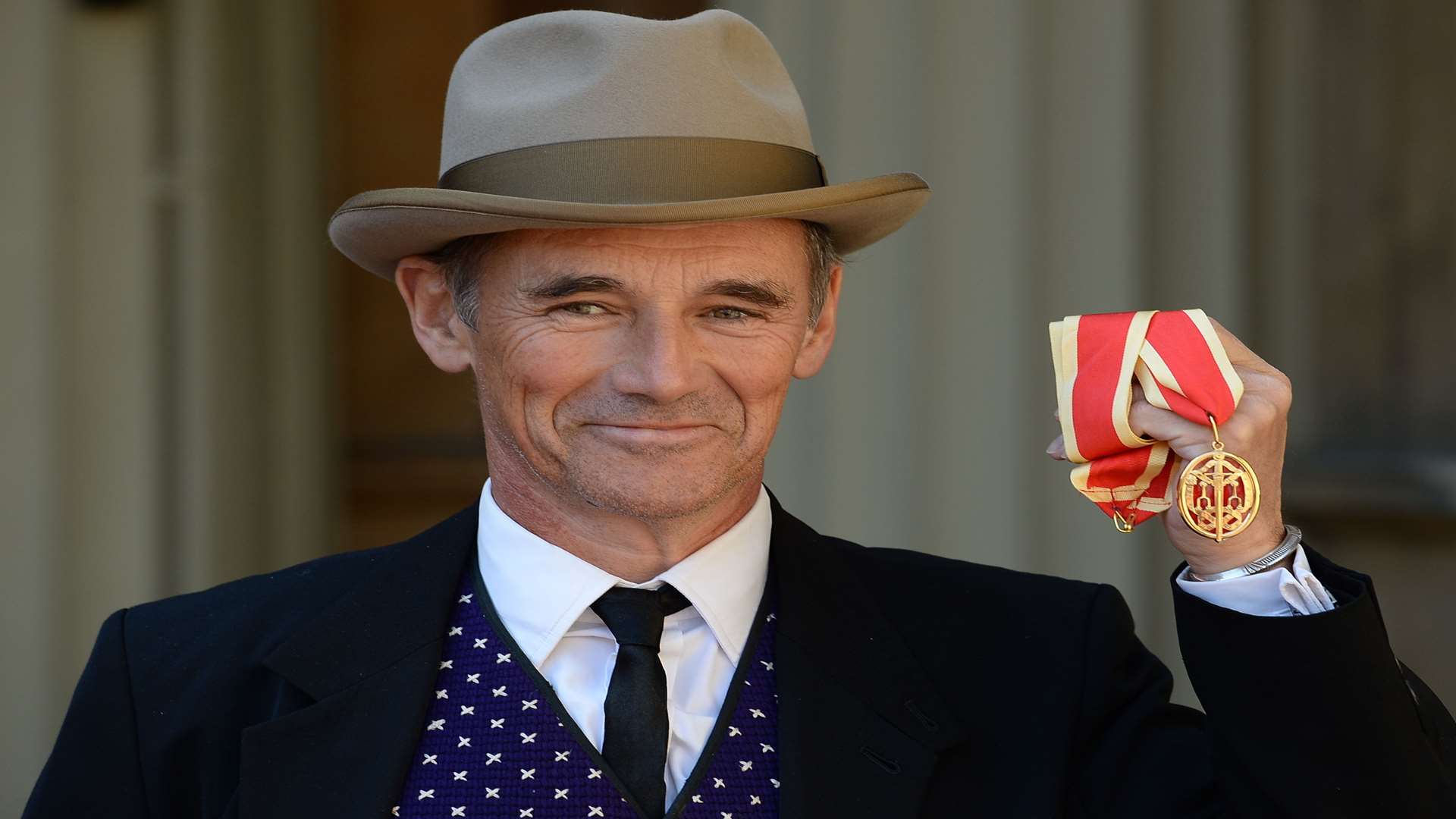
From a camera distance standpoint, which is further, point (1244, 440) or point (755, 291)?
point (755, 291)

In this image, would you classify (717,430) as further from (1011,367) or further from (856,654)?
(1011,367)

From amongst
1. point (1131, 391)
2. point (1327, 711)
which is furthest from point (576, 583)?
point (1327, 711)

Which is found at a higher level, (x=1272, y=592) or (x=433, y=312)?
(x=433, y=312)

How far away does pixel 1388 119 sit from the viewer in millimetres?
3002

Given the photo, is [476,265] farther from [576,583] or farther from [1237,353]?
[1237,353]

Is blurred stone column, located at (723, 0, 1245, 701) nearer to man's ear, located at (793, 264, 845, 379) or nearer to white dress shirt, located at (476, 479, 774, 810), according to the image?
man's ear, located at (793, 264, 845, 379)

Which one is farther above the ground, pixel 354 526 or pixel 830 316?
pixel 830 316

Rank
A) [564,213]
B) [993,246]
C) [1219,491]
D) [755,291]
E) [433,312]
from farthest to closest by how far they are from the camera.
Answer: [993,246]
[433,312]
[755,291]
[564,213]
[1219,491]

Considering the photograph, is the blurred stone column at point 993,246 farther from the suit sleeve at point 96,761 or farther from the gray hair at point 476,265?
the suit sleeve at point 96,761

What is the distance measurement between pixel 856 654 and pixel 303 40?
2809mm

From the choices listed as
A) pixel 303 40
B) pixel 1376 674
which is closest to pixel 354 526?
pixel 303 40

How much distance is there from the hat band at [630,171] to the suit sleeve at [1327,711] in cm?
67

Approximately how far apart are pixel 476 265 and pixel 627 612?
1.41 ft

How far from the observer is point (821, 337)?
6.26 ft
